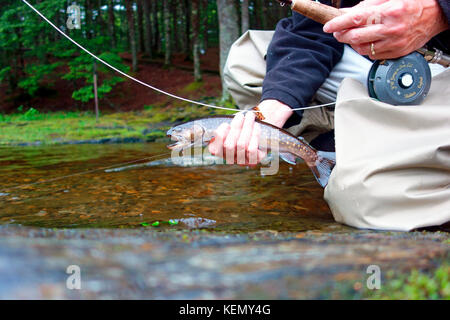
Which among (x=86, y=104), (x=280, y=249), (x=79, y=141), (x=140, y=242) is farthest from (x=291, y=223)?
(x=86, y=104)

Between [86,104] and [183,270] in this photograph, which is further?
[86,104]

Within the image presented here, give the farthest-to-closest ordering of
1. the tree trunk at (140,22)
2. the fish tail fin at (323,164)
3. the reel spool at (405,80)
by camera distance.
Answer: the tree trunk at (140,22) → the fish tail fin at (323,164) → the reel spool at (405,80)

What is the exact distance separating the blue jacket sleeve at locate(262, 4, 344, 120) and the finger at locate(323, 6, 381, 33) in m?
0.74

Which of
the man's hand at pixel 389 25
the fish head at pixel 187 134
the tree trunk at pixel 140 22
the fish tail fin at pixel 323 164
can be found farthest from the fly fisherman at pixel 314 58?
the tree trunk at pixel 140 22

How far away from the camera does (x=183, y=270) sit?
111 centimetres

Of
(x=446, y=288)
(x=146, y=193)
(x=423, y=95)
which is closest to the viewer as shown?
(x=446, y=288)

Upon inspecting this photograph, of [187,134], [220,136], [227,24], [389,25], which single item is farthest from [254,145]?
[227,24]

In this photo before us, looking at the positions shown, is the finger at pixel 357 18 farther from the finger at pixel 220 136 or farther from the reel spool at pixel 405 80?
the finger at pixel 220 136

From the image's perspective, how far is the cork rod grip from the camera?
7.70 feet

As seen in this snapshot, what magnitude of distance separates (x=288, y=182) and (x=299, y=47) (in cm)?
130

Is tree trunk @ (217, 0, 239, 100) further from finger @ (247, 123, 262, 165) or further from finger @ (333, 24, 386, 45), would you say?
finger @ (333, 24, 386, 45)

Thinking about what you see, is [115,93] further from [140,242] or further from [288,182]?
[140,242]

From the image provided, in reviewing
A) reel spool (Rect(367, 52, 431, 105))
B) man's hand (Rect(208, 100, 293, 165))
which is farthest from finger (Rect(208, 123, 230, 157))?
reel spool (Rect(367, 52, 431, 105))

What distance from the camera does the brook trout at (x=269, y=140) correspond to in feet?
8.42
